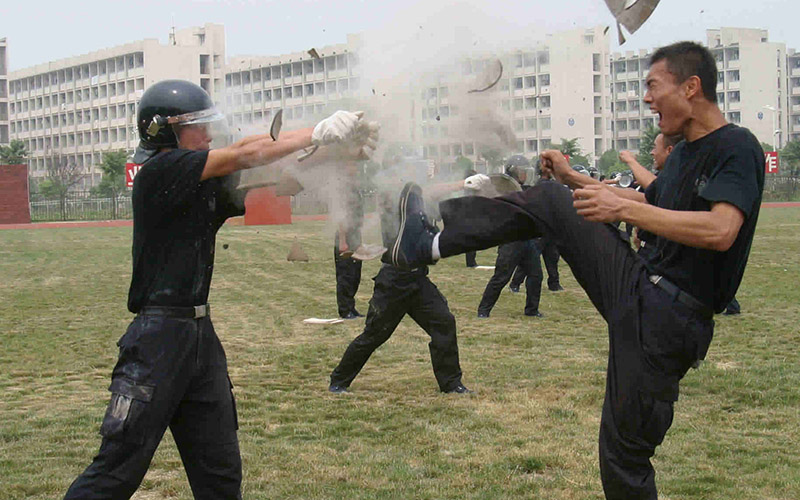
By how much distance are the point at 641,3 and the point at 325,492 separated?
3408 millimetres

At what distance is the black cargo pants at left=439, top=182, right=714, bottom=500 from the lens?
4008mm

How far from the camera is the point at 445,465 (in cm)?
600

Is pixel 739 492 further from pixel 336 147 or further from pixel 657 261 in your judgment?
pixel 336 147

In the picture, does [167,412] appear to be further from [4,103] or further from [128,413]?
[4,103]

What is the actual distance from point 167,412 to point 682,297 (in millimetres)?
2368

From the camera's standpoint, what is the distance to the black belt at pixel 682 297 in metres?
3.98

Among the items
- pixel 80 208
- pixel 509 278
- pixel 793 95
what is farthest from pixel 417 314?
pixel 793 95

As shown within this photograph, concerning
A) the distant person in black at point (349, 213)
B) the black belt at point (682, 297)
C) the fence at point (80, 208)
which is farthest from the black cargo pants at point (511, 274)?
the fence at point (80, 208)

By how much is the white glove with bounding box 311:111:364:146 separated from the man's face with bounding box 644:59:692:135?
4.63 feet

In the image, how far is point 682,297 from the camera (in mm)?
3986

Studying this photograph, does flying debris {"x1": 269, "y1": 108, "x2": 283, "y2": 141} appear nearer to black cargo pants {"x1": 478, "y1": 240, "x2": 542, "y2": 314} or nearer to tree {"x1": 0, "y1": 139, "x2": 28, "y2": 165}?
black cargo pants {"x1": 478, "y1": 240, "x2": 542, "y2": 314}

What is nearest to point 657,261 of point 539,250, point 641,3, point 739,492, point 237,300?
point 641,3

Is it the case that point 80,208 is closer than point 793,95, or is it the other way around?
point 80,208

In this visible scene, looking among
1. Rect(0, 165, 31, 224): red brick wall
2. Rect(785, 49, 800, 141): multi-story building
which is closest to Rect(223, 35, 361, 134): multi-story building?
Rect(0, 165, 31, 224): red brick wall
